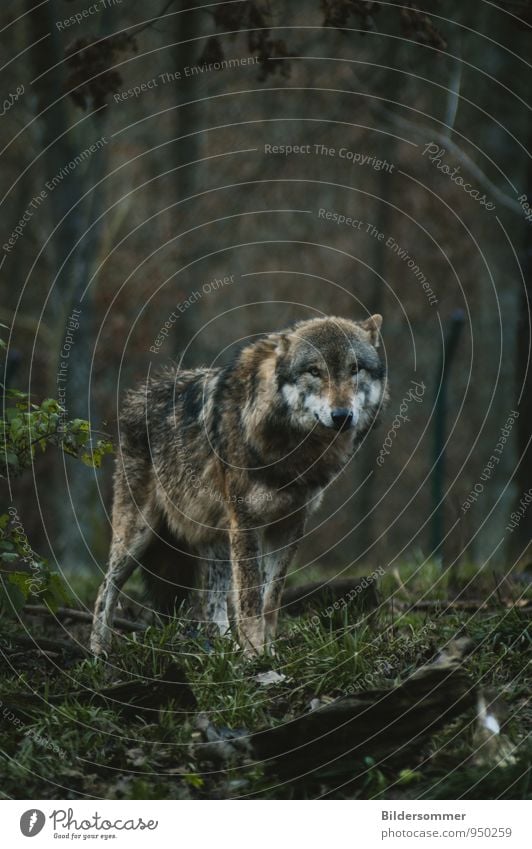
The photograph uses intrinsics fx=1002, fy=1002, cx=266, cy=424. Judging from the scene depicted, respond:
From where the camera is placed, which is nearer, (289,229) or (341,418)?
(341,418)

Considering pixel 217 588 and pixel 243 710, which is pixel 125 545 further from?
pixel 243 710

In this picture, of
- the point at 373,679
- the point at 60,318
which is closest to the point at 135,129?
the point at 60,318

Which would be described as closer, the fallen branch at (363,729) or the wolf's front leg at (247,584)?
the fallen branch at (363,729)

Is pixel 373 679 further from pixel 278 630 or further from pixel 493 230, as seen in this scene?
pixel 493 230

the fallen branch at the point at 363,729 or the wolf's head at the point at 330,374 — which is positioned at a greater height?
the wolf's head at the point at 330,374

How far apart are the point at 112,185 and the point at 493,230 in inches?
257

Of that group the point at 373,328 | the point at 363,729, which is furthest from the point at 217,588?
the point at 363,729

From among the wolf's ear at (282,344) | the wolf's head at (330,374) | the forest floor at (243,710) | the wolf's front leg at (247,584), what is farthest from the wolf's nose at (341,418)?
the forest floor at (243,710)

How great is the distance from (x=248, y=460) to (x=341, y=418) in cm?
92

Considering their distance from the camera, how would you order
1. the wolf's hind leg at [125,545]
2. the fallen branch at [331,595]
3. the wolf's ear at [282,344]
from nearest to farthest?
1. the fallen branch at [331,595]
2. the wolf's ear at [282,344]
3. the wolf's hind leg at [125,545]

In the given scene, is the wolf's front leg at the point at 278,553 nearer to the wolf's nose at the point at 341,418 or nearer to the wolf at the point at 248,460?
the wolf at the point at 248,460

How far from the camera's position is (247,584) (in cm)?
709

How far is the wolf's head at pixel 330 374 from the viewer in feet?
22.1

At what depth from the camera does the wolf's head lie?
6.73 metres
